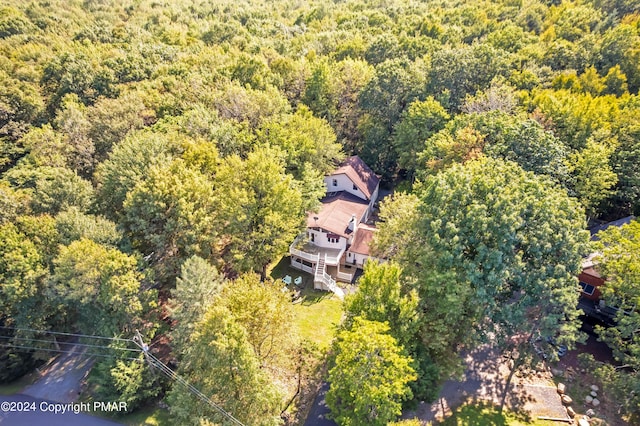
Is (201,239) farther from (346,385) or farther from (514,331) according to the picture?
(514,331)

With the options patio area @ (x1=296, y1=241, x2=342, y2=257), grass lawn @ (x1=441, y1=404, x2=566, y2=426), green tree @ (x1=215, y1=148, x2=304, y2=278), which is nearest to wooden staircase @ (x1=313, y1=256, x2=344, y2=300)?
patio area @ (x1=296, y1=241, x2=342, y2=257)

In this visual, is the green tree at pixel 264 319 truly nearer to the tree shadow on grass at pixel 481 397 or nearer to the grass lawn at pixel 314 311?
the grass lawn at pixel 314 311

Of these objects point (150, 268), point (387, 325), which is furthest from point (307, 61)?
point (387, 325)

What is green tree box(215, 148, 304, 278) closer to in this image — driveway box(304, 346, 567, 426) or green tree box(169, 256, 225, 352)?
green tree box(169, 256, 225, 352)

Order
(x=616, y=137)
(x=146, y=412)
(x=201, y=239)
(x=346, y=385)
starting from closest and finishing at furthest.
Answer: (x=346, y=385) → (x=146, y=412) → (x=201, y=239) → (x=616, y=137)

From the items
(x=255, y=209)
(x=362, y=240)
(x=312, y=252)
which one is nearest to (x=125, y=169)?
(x=255, y=209)

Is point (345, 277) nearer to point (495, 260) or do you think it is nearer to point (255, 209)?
point (255, 209)

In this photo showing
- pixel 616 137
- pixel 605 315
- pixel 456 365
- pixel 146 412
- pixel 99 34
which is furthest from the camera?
pixel 99 34
